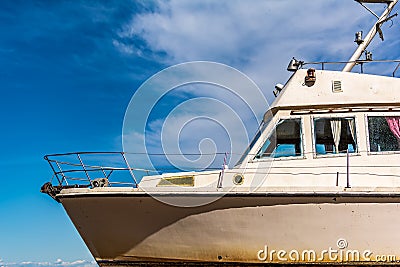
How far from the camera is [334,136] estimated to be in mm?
9297

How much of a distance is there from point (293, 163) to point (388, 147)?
1.81 meters

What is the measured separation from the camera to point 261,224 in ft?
27.1

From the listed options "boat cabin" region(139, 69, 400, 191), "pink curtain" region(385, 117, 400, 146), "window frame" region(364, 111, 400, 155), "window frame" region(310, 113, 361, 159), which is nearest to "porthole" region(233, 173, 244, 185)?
"boat cabin" region(139, 69, 400, 191)

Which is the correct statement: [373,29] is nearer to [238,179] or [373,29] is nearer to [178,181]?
[238,179]

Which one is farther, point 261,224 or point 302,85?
point 302,85

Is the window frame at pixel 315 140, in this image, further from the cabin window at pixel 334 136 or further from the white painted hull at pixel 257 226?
the white painted hull at pixel 257 226

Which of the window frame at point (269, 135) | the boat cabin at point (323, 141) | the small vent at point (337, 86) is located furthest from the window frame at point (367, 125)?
the window frame at point (269, 135)

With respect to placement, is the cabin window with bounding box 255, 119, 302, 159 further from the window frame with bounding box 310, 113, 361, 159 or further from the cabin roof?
the cabin roof

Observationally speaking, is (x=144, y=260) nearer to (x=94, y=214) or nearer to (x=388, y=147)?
(x=94, y=214)

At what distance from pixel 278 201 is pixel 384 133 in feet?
8.68

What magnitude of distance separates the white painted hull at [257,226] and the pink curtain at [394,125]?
1.57 meters

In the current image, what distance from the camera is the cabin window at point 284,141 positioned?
921cm

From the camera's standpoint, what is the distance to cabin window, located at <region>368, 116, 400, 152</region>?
9109mm

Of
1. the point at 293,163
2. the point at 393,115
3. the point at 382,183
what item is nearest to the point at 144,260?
the point at 293,163
